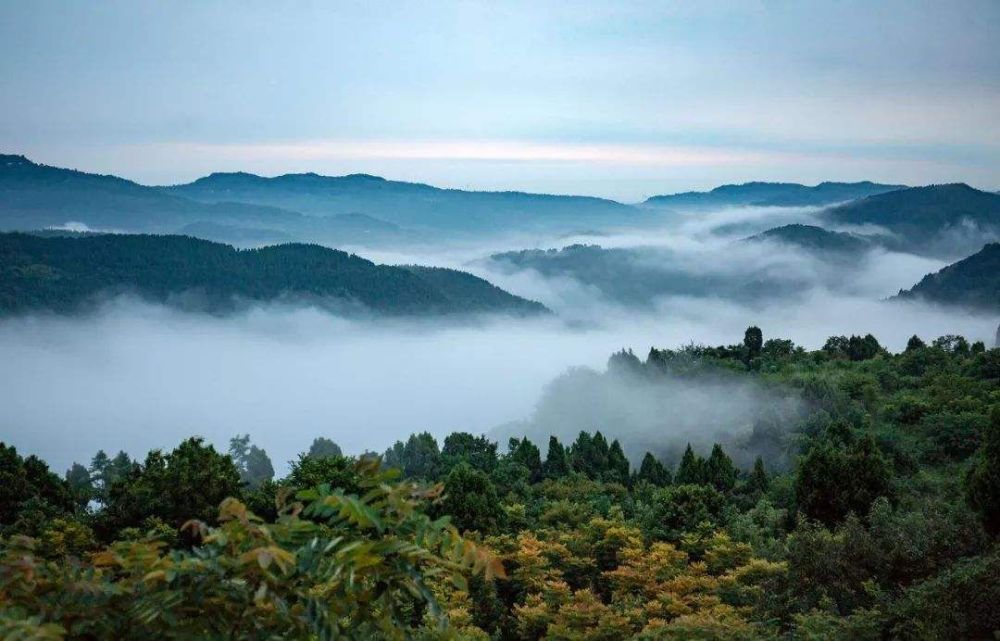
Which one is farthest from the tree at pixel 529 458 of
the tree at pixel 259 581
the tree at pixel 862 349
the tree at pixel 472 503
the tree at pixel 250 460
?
the tree at pixel 259 581

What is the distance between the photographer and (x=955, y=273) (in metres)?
136

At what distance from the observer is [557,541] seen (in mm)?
18828

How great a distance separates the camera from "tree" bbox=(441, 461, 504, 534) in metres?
21.8

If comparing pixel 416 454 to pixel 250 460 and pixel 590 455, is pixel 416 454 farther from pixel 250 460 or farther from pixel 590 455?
pixel 250 460

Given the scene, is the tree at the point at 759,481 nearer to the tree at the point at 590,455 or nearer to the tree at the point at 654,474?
the tree at the point at 654,474

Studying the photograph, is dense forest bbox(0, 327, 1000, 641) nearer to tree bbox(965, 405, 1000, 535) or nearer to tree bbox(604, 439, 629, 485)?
tree bbox(965, 405, 1000, 535)

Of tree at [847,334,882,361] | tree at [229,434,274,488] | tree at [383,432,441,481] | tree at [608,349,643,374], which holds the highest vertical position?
tree at [847,334,882,361]

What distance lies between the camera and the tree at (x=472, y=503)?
859 inches

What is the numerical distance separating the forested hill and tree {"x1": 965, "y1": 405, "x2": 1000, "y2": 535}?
173 metres

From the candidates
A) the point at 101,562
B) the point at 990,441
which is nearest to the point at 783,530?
the point at 990,441

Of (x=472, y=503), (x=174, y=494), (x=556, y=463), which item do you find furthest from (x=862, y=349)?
(x=174, y=494)

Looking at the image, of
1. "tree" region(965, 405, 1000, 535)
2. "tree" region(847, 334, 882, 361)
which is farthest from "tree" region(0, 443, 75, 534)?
"tree" region(847, 334, 882, 361)

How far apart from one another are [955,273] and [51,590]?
5964 inches

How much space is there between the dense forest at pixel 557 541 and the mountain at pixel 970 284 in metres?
92.1
